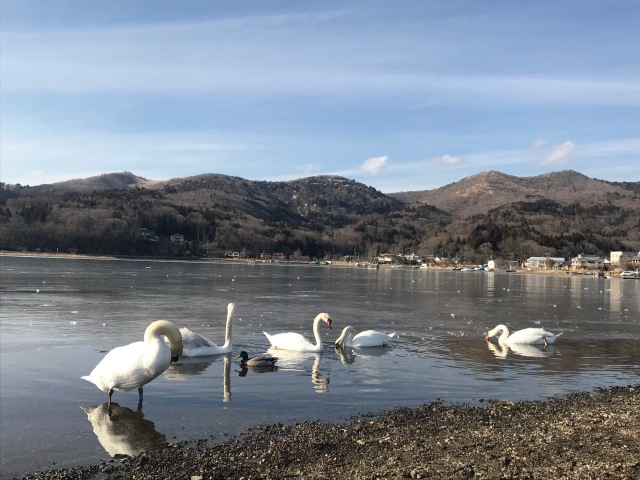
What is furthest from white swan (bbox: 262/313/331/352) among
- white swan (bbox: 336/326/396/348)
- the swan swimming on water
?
the swan swimming on water

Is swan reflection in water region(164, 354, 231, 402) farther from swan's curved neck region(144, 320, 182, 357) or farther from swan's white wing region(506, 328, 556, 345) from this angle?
swan's white wing region(506, 328, 556, 345)

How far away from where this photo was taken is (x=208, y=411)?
36.3 ft

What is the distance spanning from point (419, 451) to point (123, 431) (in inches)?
196

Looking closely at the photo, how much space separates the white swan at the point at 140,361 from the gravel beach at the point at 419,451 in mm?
2089

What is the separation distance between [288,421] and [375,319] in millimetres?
19478

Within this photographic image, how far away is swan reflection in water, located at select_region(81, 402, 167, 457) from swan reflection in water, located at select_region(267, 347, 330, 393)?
168 inches

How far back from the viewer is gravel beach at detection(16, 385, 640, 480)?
301 inches

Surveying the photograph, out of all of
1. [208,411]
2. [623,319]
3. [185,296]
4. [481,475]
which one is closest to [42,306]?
[185,296]

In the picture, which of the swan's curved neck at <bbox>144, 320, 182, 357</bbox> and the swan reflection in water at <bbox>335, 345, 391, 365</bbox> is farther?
the swan reflection in water at <bbox>335, 345, 391, 365</bbox>

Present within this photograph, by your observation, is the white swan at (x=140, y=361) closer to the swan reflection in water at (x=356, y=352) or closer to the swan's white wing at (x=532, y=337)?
the swan reflection in water at (x=356, y=352)

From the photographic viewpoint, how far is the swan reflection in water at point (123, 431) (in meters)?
9.00

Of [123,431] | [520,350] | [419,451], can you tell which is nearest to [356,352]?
[520,350]

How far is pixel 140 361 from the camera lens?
10.7 meters

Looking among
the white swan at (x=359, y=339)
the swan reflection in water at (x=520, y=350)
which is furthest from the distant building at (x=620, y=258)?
the white swan at (x=359, y=339)
